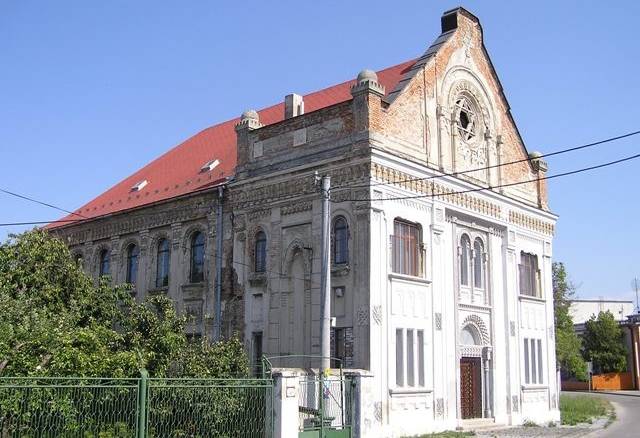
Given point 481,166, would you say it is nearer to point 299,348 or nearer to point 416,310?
point 416,310

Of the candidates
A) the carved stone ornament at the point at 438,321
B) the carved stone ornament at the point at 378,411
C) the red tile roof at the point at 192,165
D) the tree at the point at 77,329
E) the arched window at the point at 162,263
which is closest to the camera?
the tree at the point at 77,329

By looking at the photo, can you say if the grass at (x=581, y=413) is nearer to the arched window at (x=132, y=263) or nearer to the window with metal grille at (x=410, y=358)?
the window with metal grille at (x=410, y=358)

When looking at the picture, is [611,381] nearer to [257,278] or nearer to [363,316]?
[257,278]

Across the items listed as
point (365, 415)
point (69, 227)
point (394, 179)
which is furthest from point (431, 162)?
point (69, 227)

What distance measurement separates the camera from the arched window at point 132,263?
31656mm

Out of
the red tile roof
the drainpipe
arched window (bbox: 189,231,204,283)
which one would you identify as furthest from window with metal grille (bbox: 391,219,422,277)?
arched window (bbox: 189,231,204,283)

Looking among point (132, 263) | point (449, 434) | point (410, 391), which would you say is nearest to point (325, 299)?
point (410, 391)

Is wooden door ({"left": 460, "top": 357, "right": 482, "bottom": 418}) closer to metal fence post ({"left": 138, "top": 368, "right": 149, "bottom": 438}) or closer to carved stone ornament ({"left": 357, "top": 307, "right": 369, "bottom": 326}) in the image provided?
carved stone ornament ({"left": 357, "top": 307, "right": 369, "bottom": 326})

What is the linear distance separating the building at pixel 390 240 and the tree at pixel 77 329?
4549 mm

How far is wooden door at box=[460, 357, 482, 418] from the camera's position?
2641 cm

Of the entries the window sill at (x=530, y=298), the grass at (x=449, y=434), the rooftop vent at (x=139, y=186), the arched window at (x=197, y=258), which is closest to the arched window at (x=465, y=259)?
the window sill at (x=530, y=298)

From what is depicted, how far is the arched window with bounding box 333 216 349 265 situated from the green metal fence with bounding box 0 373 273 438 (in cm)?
783

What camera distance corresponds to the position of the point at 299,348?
23.9 m

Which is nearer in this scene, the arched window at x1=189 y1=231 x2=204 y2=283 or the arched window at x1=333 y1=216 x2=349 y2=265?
the arched window at x1=333 y1=216 x2=349 y2=265
